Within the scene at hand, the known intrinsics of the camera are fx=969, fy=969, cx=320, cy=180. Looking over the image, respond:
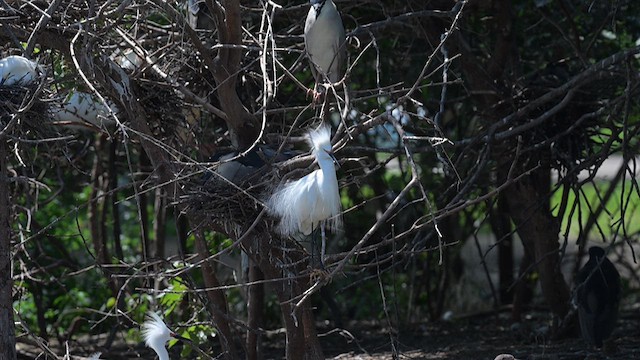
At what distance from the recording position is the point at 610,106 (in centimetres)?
534

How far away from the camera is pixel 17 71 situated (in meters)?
4.48

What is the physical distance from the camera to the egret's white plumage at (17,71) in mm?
4434

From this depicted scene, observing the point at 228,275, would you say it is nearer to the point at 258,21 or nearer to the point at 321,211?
the point at 258,21

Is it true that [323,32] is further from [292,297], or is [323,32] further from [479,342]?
[479,342]

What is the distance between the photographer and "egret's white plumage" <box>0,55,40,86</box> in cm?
443

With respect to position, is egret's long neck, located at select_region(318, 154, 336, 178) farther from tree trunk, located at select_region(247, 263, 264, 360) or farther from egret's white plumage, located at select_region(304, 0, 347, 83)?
tree trunk, located at select_region(247, 263, 264, 360)

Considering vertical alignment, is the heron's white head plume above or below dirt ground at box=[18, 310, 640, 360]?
above

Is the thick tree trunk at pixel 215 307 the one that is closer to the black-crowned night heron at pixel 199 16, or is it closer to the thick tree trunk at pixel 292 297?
the thick tree trunk at pixel 292 297

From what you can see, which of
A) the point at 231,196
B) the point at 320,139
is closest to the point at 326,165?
the point at 320,139

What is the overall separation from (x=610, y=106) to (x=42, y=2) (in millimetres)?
3048

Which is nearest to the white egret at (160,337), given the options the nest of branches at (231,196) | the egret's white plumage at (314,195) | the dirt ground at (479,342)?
the nest of branches at (231,196)

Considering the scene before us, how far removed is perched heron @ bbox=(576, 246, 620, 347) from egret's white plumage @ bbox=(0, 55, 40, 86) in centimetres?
363

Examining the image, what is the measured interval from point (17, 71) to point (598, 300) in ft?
14.0

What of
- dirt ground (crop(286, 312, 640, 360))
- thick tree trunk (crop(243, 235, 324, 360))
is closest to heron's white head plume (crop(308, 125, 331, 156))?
thick tree trunk (crop(243, 235, 324, 360))
